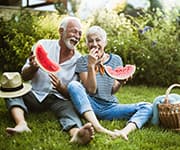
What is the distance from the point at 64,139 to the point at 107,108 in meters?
0.80

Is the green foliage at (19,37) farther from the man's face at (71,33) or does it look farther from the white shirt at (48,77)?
the man's face at (71,33)

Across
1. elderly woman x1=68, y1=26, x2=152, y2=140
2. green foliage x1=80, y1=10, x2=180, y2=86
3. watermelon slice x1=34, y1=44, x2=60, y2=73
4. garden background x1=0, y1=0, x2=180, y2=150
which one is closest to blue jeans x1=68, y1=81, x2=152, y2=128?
elderly woman x1=68, y1=26, x2=152, y2=140

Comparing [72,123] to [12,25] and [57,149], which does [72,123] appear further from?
[12,25]

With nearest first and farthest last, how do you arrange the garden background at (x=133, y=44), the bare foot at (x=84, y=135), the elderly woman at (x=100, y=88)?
the bare foot at (x=84, y=135) < the elderly woman at (x=100, y=88) < the garden background at (x=133, y=44)

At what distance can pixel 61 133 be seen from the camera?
407cm

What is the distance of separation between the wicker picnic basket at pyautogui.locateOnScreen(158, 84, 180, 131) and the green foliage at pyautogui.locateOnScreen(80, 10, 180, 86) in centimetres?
352

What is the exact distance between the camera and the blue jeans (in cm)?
420

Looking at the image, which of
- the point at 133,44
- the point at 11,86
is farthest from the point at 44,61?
the point at 133,44

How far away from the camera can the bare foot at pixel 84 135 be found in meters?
3.59

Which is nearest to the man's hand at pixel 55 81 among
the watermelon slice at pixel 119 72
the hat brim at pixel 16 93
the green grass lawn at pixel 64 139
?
the hat brim at pixel 16 93

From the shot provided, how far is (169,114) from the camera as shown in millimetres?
4152

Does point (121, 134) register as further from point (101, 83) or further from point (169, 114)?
point (101, 83)

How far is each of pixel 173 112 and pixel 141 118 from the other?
13.3 inches

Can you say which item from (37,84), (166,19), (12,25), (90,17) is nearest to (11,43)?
(12,25)
